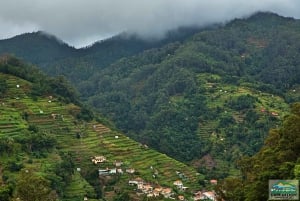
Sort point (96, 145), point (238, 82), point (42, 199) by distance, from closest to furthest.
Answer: point (42, 199) → point (96, 145) → point (238, 82)

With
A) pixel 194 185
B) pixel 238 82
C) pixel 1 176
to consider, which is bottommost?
pixel 194 185

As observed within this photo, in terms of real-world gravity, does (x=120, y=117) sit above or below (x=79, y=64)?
below

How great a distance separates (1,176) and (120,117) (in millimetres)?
71059

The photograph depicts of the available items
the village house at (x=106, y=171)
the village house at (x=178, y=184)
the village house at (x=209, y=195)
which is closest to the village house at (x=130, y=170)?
the village house at (x=106, y=171)

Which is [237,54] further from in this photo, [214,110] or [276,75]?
[214,110]

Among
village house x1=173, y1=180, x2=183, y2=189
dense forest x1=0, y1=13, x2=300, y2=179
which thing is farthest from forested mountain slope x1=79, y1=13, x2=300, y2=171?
village house x1=173, y1=180, x2=183, y2=189

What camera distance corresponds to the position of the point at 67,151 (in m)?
56.1

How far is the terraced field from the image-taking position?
52.9m

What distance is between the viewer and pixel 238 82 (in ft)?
362

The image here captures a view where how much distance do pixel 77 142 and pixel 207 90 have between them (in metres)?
52.8

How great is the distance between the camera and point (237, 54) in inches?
5615

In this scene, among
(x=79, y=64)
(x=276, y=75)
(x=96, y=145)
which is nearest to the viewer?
(x=96, y=145)

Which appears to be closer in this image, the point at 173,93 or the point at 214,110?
the point at 214,110

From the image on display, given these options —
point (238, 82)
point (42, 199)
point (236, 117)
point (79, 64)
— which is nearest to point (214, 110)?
point (236, 117)
